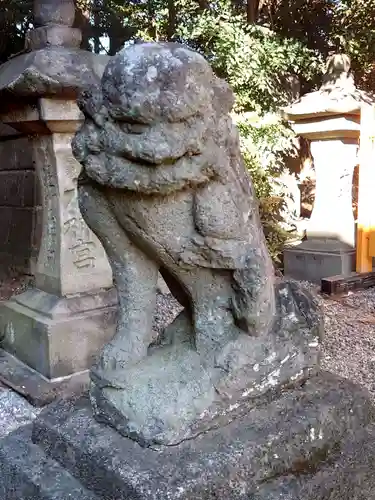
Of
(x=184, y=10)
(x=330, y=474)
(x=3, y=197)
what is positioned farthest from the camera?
(x=184, y=10)

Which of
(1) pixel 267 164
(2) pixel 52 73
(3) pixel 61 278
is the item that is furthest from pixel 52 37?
(1) pixel 267 164

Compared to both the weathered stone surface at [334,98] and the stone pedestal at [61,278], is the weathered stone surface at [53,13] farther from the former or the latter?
the weathered stone surface at [334,98]

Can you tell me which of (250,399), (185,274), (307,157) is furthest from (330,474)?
(307,157)

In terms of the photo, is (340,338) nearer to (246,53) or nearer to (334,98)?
(334,98)

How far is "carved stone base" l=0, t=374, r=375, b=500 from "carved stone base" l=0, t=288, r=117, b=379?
1128 millimetres

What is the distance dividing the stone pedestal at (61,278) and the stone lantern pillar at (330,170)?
2339 mm

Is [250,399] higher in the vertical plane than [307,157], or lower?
lower

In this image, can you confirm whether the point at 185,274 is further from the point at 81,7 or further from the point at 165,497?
the point at 81,7

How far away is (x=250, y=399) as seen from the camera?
1362mm

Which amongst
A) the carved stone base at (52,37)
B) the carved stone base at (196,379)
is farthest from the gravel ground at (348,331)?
the carved stone base at (52,37)

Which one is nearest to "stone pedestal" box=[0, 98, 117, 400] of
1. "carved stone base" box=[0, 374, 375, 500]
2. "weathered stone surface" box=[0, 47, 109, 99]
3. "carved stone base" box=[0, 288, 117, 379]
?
"carved stone base" box=[0, 288, 117, 379]

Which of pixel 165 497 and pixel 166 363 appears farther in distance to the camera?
pixel 166 363

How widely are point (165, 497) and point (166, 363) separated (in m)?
Answer: 0.35

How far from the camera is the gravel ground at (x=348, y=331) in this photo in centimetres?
275
